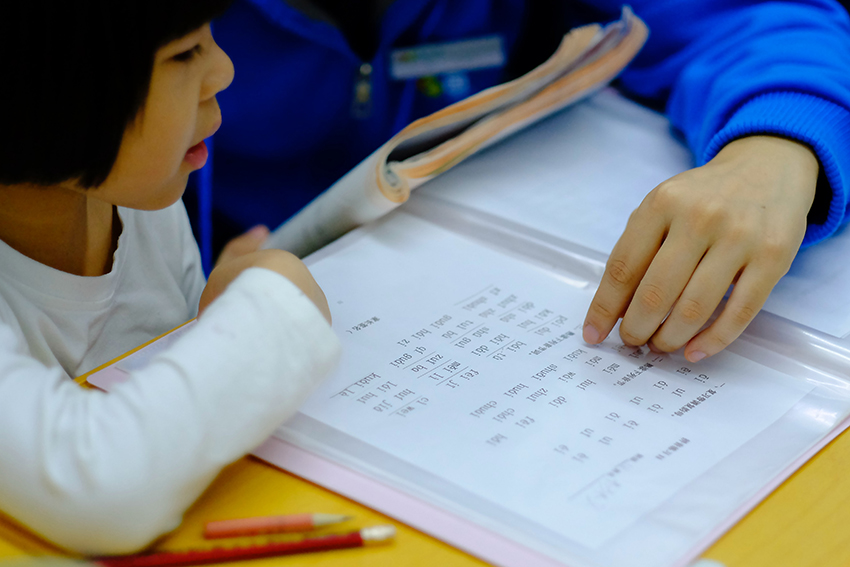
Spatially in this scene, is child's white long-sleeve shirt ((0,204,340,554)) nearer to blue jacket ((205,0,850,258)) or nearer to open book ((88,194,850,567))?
open book ((88,194,850,567))

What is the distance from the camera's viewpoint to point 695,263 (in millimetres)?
519

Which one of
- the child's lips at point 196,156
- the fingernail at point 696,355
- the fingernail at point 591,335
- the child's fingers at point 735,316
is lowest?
the fingernail at point 591,335

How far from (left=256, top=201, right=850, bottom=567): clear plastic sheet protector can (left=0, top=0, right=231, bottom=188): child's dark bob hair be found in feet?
0.67

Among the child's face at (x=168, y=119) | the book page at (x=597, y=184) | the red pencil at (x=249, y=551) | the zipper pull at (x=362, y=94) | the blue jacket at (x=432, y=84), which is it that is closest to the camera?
the red pencil at (x=249, y=551)

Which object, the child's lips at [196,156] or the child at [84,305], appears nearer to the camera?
the child at [84,305]

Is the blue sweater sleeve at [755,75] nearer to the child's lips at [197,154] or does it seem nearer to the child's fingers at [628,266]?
the child's fingers at [628,266]

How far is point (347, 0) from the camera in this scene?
0.94 metres

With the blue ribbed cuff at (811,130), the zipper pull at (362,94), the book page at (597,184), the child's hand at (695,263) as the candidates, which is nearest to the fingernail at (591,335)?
the child's hand at (695,263)

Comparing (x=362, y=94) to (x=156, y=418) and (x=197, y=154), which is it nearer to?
(x=197, y=154)

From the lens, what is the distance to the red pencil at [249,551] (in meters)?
0.35

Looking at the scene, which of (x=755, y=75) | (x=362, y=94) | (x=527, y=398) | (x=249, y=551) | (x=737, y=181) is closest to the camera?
(x=249, y=551)

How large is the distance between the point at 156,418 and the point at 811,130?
58cm

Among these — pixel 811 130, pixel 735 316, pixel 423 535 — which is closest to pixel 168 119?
pixel 423 535

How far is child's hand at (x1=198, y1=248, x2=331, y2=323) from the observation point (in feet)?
1.53
